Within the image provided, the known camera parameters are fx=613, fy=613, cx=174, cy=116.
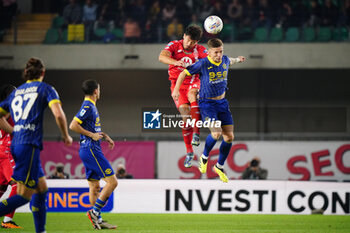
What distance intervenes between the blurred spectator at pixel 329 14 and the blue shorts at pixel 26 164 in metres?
15.8

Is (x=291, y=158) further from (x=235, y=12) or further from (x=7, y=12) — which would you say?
(x=7, y=12)

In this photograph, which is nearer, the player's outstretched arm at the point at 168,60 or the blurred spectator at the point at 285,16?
the player's outstretched arm at the point at 168,60

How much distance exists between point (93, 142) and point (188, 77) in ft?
6.56

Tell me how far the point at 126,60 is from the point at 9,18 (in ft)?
17.7

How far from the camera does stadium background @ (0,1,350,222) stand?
20.3 m

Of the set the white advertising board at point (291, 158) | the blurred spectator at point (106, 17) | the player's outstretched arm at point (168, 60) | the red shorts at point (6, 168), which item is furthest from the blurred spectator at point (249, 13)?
the red shorts at point (6, 168)

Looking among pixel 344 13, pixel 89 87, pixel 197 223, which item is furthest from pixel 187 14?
pixel 89 87

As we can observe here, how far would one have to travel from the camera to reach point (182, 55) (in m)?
10.4

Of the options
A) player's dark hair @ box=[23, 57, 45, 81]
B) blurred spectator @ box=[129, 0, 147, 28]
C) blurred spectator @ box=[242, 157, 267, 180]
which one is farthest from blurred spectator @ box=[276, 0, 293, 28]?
player's dark hair @ box=[23, 57, 45, 81]

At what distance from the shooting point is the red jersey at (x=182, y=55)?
34.0 feet

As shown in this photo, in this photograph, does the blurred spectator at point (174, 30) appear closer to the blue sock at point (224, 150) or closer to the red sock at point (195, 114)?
the red sock at point (195, 114)

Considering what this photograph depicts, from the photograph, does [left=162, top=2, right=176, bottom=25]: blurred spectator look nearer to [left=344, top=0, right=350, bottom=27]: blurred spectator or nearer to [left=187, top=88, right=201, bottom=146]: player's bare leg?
Answer: [left=344, top=0, right=350, bottom=27]: blurred spectator

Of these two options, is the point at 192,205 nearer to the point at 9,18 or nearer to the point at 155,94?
the point at 155,94

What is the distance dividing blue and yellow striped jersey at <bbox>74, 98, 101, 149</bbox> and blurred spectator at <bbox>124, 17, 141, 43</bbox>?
1109 centimetres
